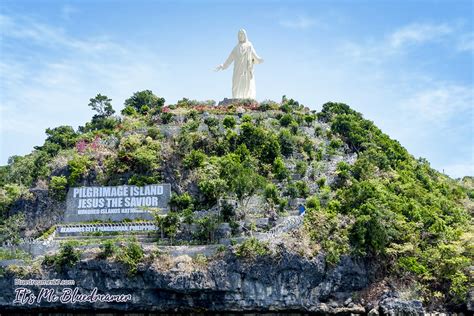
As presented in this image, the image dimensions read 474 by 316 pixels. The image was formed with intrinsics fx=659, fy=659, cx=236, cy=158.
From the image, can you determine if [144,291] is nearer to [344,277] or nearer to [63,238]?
[63,238]

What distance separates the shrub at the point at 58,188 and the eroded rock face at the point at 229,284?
8876 mm

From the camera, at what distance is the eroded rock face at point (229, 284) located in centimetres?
3784

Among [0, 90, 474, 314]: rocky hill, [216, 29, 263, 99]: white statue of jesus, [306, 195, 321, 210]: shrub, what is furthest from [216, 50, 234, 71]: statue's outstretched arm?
[306, 195, 321, 210]: shrub

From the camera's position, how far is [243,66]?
55.7m

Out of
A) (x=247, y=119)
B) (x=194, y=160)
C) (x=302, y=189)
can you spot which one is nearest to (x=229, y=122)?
(x=247, y=119)

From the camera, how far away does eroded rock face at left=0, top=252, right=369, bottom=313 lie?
37.8 metres

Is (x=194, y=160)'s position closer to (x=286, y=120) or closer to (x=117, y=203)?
(x=117, y=203)

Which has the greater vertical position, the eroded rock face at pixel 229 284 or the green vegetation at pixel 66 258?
the green vegetation at pixel 66 258

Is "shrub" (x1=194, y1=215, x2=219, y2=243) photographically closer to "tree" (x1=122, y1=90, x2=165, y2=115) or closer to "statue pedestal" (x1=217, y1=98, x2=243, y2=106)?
"statue pedestal" (x1=217, y1=98, x2=243, y2=106)

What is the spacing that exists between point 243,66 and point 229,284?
76.8ft

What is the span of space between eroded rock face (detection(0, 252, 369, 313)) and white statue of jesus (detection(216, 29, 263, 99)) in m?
21.5

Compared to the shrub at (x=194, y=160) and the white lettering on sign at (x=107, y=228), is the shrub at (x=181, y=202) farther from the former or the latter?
the shrub at (x=194, y=160)

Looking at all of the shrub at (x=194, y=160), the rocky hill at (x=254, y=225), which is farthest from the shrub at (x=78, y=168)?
the shrub at (x=194, y=160)

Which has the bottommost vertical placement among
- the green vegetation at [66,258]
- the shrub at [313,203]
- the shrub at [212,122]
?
the green vegetation at [66,258]
